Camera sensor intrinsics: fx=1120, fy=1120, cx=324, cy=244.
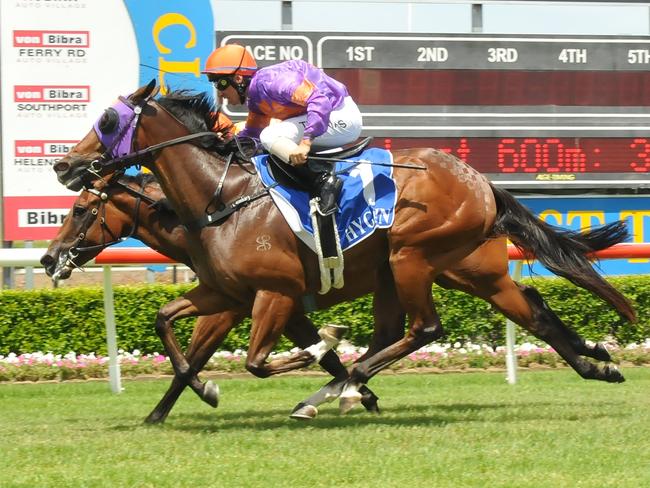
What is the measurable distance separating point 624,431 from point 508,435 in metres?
0.52

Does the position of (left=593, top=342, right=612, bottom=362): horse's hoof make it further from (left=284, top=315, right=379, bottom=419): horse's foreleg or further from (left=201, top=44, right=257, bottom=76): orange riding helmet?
(left=201, top=44, right=257, bottom=76): orange riding helmet

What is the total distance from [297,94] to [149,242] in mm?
1367

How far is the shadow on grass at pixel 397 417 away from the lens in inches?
212

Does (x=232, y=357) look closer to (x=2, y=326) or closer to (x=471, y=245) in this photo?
(x=2, y=326)

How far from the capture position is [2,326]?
8219 mm

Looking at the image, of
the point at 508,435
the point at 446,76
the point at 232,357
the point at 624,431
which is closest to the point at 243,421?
the point at 508,435

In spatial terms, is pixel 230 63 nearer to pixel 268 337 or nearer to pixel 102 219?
pixel 102 219

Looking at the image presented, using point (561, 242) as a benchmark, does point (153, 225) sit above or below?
A: above

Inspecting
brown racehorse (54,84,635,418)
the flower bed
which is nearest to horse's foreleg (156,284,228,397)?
brown racehorse (54,84,635,418)

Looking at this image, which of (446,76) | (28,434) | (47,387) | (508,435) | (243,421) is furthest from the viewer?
(446,76)

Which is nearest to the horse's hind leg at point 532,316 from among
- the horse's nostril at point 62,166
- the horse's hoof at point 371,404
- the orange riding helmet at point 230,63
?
the horse's hoof at point 371,404

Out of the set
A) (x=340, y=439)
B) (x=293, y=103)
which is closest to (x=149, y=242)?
(x=293, y=103)

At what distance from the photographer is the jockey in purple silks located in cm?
515

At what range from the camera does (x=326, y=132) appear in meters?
5.46
